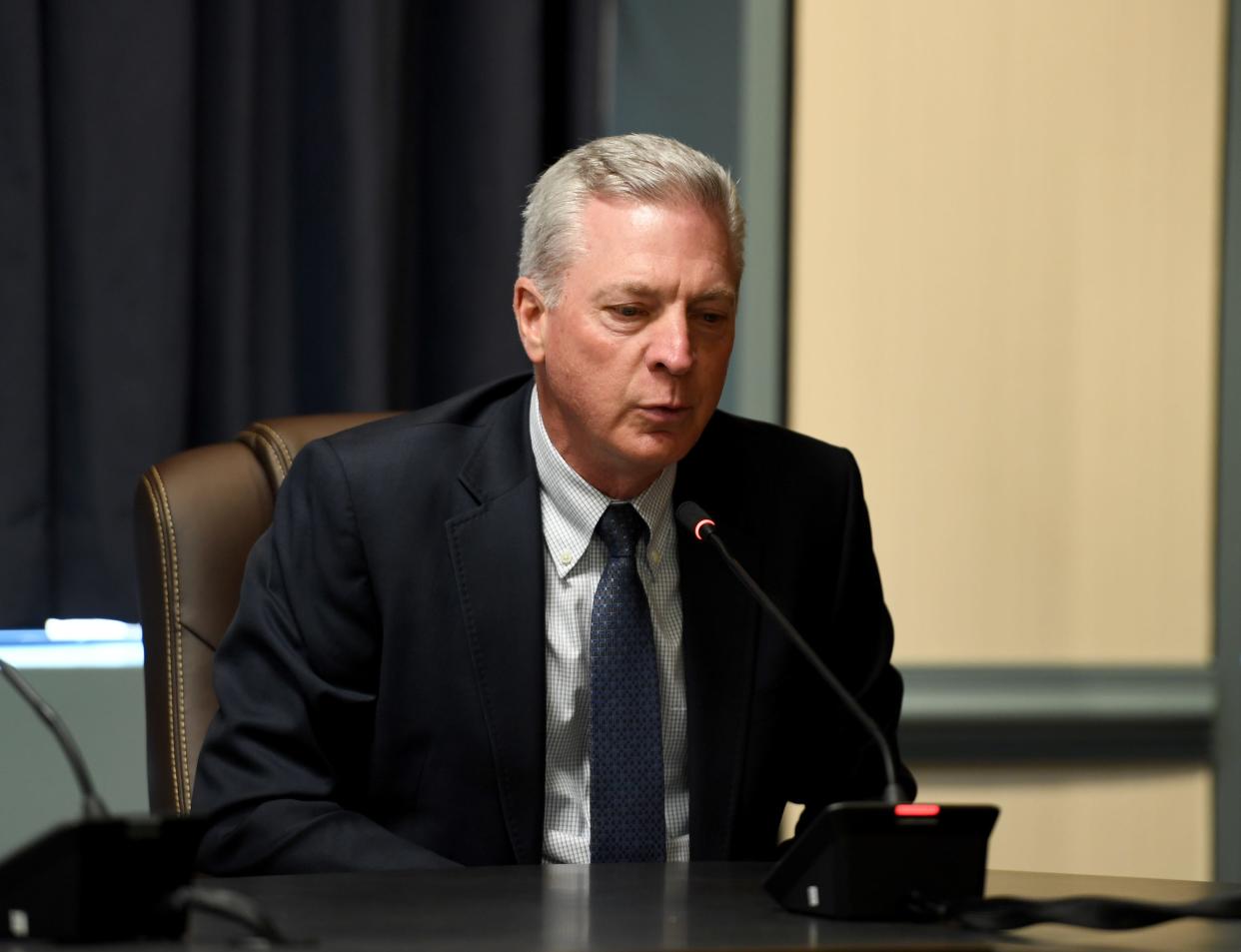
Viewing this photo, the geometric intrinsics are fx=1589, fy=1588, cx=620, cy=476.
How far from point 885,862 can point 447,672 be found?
2.52ft

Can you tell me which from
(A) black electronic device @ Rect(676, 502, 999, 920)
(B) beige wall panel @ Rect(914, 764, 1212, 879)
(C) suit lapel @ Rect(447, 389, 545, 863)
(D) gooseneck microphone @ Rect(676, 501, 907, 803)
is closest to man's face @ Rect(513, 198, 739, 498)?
(C) suit lapel @ Rect(447, 389, 545, 863)

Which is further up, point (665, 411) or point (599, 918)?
point (665, 411)

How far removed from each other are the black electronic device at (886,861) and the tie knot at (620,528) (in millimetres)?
703

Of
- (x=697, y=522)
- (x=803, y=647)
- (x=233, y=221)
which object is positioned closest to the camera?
(x=803, y=647)

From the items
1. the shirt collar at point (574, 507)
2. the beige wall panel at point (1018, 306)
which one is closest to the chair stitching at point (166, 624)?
the shirt collar at point (574, 507)

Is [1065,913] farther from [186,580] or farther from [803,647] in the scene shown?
[186,580]

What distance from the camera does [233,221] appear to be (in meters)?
2.58

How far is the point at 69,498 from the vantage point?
254cm

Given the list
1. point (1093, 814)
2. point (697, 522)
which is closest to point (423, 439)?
point (697, 522)

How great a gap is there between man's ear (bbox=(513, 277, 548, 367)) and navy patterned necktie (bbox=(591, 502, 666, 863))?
0.31 m

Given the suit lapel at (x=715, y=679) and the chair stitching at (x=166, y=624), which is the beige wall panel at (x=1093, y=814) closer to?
the suit lapel at (x=715, y=679)

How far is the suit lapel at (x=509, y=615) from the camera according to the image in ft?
6.09

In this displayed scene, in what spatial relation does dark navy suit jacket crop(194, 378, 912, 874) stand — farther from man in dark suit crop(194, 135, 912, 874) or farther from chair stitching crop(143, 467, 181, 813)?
chair stitching crop(143, 467, 181, 813)

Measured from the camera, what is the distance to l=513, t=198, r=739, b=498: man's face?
1875 millimetres
